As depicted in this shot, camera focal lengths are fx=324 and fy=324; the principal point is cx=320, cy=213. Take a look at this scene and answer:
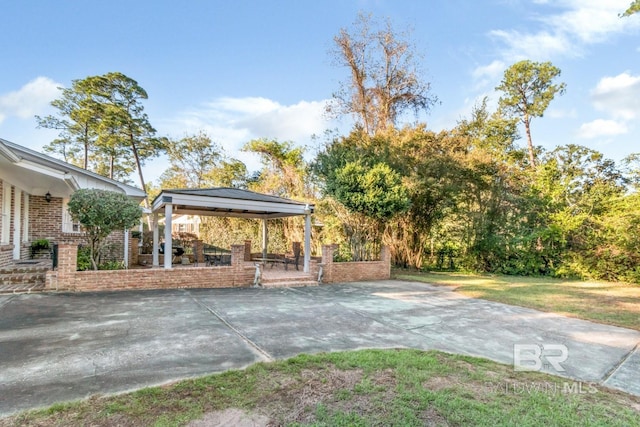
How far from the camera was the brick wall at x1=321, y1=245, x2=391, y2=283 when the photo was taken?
1167 centimetres

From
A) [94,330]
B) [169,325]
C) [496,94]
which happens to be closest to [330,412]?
[169,325]

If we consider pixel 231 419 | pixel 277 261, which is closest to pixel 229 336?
pixel 231 419

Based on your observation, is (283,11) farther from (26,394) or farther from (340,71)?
(26,394)

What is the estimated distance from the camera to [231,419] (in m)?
2.68

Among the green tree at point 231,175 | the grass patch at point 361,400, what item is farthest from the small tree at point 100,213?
the green tree at point 231,175

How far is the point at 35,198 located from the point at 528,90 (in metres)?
26.6

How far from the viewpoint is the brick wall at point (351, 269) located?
38.3 ft

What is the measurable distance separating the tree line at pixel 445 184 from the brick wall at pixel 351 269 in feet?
2.43

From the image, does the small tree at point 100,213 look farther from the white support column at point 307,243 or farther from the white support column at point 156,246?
the white support column at point 307,243

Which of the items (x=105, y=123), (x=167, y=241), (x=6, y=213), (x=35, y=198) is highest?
(x=105, y=123)

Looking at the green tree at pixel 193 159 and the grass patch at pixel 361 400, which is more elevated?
the green tree at pixel 193 159

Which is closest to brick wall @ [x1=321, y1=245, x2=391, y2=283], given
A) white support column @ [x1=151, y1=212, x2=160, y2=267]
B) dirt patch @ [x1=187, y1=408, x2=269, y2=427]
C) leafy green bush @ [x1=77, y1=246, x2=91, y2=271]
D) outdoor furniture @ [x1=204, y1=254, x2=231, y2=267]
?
outdoor furniture @ [x1=204, y1=254, x2=231, y2=267]

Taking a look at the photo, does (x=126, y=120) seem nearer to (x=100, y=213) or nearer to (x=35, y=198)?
(x=35, y=198)

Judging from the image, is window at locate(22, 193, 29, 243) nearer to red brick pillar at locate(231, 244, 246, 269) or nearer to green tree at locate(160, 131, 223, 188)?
red brick pillar at locate(231, 244, 246, 269)
